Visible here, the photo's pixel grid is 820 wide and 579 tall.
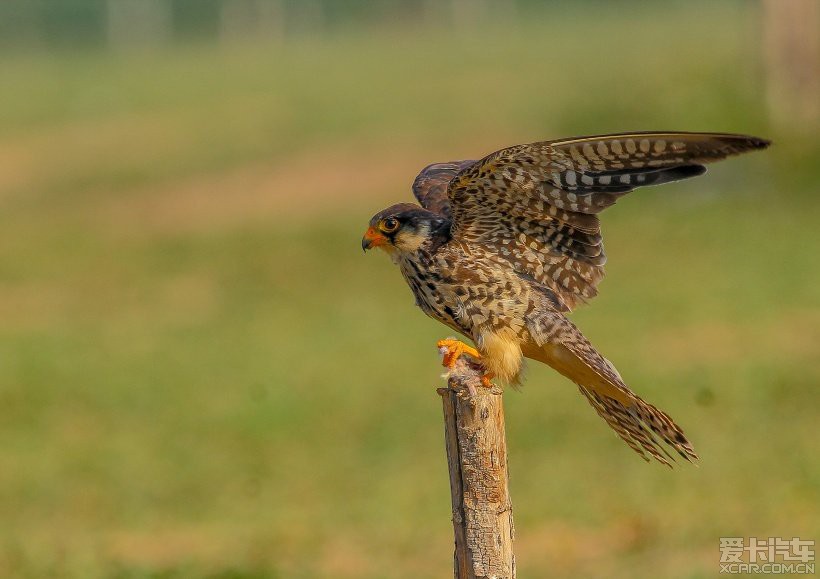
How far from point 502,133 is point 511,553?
18582 mm

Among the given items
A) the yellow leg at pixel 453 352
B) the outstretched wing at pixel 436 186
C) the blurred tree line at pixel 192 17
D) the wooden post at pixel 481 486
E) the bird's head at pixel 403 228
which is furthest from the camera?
the blurred tree line at pixel 192 17

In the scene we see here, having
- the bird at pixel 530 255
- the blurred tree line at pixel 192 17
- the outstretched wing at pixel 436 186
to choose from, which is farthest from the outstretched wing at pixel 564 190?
the blurred tree line at pixel 192 17

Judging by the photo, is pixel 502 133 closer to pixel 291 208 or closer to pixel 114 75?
pixel 291 208

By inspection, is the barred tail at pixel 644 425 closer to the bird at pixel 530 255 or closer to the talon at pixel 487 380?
the bird at pixel 530 255

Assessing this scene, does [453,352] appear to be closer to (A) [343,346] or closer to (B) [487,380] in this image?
(B) [487,380]

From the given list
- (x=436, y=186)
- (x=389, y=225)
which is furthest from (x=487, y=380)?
(x=436, y=186)

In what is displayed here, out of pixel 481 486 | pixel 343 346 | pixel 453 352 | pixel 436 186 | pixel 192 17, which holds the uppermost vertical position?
pixel 192 17

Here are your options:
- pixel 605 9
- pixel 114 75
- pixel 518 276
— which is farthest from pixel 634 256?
pixel 605 9

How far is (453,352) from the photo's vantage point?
5.37 meters

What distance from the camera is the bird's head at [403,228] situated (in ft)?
18.7

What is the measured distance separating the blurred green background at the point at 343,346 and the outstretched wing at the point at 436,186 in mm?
2094

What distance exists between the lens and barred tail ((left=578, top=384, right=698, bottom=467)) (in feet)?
17.6

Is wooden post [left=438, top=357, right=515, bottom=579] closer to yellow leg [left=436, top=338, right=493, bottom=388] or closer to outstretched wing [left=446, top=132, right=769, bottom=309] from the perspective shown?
yellow leg [left=436, top=338, right=493, bottom=388]

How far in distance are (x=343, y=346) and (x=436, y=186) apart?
679 centimetres
